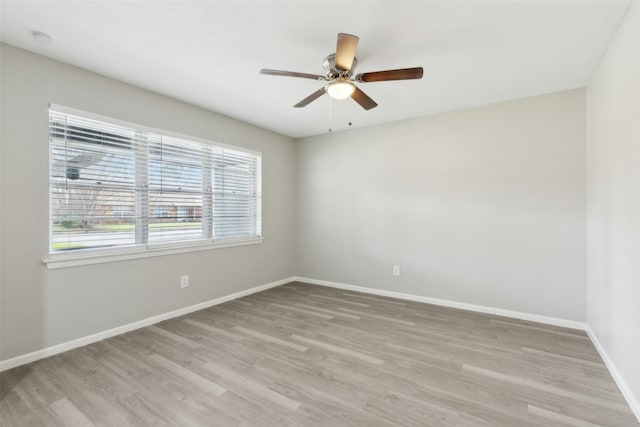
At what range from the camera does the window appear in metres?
2.56

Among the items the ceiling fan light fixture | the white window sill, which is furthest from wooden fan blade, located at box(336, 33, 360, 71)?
the white window sill

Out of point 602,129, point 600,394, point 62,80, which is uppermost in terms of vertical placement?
point 62,80

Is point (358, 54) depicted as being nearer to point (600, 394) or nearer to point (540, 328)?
point (600, 394)

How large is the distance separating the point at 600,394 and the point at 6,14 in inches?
184

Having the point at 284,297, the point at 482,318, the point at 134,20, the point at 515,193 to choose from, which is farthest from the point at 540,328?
the point at 134,20

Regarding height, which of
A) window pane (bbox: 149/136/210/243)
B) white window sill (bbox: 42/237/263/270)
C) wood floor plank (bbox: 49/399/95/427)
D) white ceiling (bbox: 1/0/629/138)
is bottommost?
wood floor plank (bbox: 49/399/95/427)

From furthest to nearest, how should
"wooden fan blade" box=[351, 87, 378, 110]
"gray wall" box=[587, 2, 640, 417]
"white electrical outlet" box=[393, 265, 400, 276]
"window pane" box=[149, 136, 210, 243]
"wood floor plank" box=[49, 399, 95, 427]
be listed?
"white electrical outlet" box=[393, 265, 400, 276], "window pane" box=[149, 136, 210, 243], "wooden fan blade" box=[351, 87, 378, 110], "gray wall" box=[587, 2, 640, 417], "wood floor plank" box=[49, 399, 95, 427]

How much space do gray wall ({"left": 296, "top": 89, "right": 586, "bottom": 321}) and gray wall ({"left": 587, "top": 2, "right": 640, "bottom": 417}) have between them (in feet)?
0.88

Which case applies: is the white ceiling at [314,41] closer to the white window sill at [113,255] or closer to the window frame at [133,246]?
the window frame at [133,246]

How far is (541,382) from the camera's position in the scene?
208 centimetres

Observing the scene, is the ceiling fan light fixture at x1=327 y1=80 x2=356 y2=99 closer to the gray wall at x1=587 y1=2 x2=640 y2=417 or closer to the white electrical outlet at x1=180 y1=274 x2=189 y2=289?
the gray wall at x1=587 y1=2 x2=640 y2=417

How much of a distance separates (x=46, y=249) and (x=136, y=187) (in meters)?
0.91

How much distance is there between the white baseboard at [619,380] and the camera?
176 cm

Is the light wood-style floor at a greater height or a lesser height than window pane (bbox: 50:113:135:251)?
lesser
